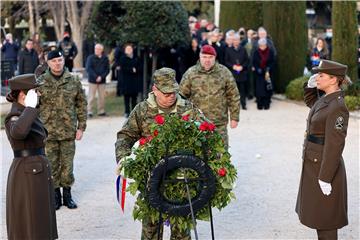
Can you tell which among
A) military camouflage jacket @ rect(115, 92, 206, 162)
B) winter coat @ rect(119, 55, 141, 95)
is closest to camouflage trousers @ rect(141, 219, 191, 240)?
military camouflage jacket @ rect(115, 92, 206, 162)

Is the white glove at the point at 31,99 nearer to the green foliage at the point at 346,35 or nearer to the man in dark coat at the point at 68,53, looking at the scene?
the green foliage at the point at 346,35

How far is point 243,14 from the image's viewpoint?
68.6 ft

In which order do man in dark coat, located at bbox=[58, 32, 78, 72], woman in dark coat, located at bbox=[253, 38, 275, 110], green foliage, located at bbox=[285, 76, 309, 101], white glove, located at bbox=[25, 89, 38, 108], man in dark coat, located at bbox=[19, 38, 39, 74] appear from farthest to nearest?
man in dark coat, located at bbox=[58, 32, 78, 72]
man in dark coat, located at bbox=[19, 38, 39, 74]
green foliage, located at bbox=[285, 76, 309, 101]
woman in dark coat, located at bbox=[253, 38, 275, 110]
white glove, located at bbox=[25, 89, 38, 108]

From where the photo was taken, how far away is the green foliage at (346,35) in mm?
16625

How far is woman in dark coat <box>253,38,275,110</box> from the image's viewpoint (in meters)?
16.9

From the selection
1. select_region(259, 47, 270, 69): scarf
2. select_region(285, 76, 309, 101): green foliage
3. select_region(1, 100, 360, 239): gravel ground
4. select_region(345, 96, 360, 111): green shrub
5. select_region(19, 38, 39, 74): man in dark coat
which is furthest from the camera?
select_region(19, 38, 39, 74): man in dark coat

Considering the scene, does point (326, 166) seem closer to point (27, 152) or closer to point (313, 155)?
point (313, 155)

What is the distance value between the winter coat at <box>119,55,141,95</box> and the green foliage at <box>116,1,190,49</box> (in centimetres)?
101

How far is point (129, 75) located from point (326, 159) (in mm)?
10253

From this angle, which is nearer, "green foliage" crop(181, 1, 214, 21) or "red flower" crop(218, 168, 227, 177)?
"red flower" crop(218, 168, 227, 177)

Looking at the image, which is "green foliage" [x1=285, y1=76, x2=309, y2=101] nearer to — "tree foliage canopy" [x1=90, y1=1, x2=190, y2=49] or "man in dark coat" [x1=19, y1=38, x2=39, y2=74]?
"tree foliage canopy" [x1=90, y1=1, x2=190, y2=49]

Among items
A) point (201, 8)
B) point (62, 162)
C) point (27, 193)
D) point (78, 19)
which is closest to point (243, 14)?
point (78, 19)

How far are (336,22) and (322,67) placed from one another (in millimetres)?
11192

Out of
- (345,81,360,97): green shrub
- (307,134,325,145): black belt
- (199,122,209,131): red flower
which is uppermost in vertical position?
(199,122,209,131): red flower
